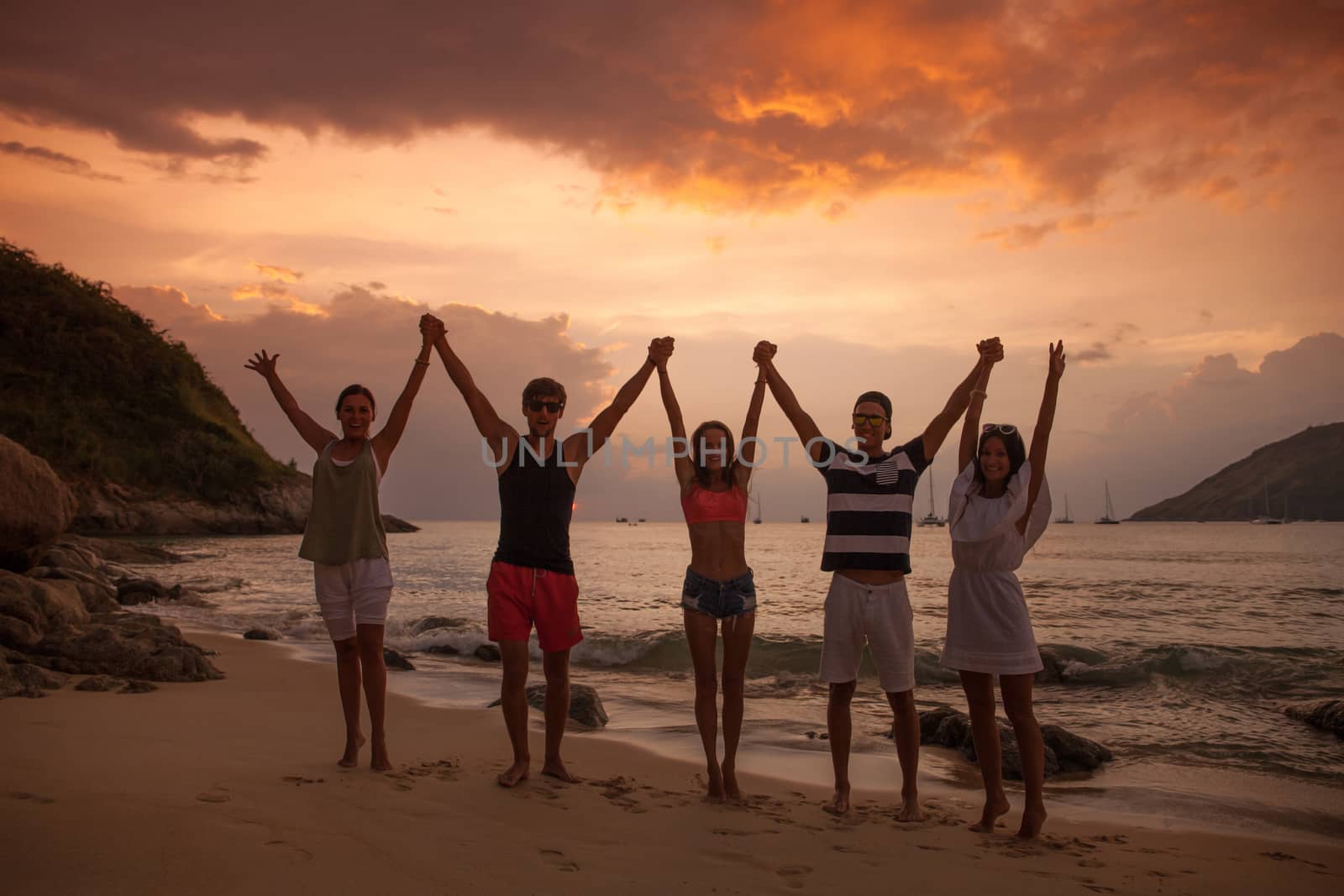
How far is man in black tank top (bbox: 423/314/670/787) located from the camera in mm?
4871

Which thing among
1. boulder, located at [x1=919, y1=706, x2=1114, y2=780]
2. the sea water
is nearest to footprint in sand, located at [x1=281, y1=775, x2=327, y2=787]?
the sea water

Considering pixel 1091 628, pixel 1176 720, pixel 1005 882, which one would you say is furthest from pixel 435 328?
pixel 1091 628

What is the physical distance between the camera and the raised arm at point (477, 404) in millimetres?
5086

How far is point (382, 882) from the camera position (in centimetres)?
326

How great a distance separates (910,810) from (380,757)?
3.16m

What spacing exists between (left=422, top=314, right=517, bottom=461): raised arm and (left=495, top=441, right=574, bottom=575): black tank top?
0.13 m

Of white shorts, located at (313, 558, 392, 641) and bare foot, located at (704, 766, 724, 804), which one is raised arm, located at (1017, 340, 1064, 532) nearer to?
bare foot, located at (704, 766, 724, 804)

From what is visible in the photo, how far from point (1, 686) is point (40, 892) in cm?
463

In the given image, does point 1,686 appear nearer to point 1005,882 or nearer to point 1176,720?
point 1005,882

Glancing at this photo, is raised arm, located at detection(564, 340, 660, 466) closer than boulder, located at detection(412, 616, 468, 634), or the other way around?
raised arm, located at detection(564, 340, 660, 466)

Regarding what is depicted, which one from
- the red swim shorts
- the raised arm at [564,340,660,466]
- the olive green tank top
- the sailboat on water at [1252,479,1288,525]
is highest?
the raised arm at [564,340,660,466]

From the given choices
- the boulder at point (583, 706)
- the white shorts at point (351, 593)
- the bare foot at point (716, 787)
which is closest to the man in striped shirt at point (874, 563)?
the bare foot at point (716, 787)

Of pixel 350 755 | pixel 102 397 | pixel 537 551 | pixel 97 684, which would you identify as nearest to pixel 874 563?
pixel 537 551

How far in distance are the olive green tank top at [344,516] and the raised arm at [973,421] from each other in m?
3.44
